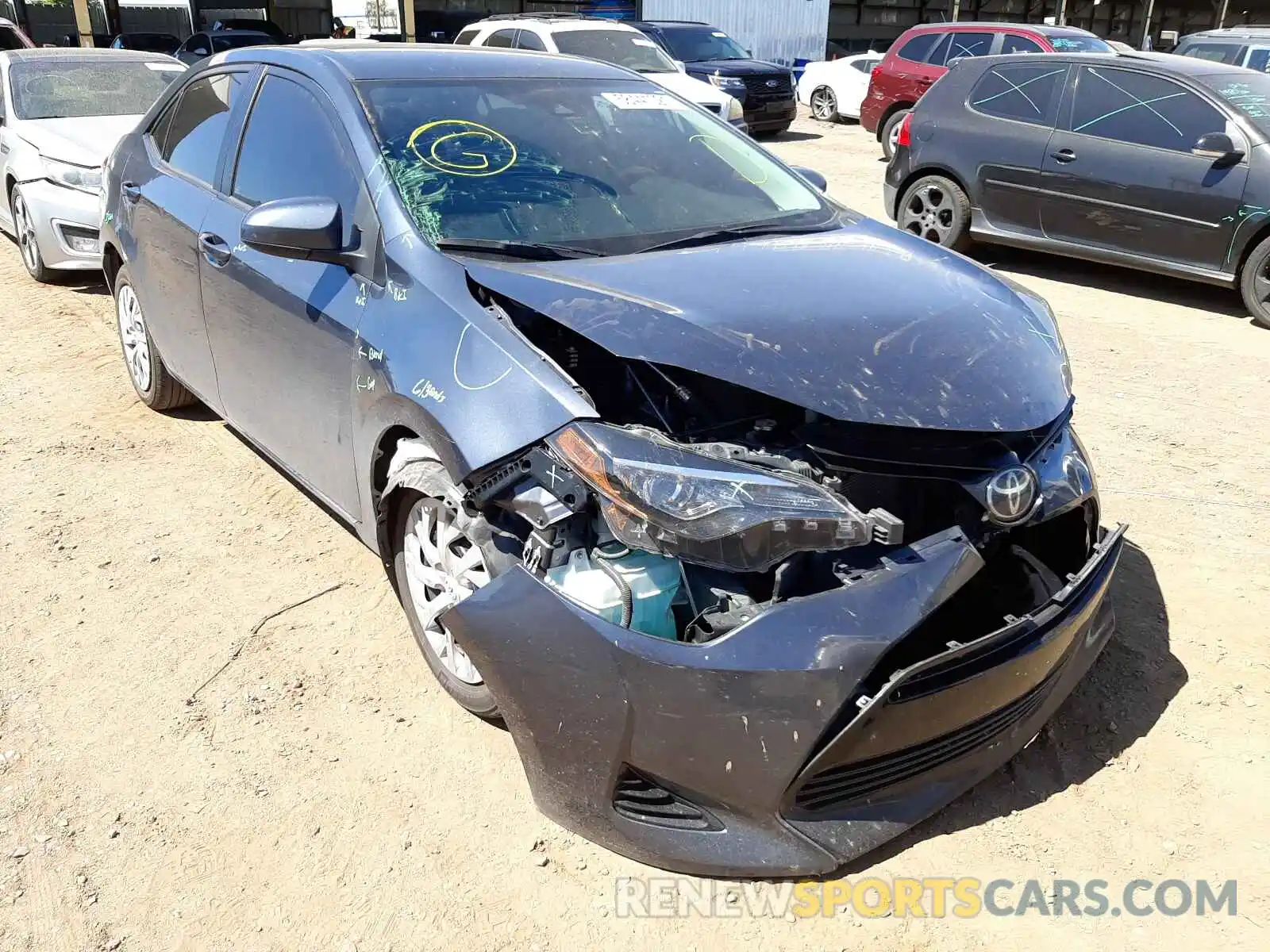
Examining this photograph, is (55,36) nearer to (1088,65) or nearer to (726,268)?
(1088,65)

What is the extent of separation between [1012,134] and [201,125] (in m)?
6.11

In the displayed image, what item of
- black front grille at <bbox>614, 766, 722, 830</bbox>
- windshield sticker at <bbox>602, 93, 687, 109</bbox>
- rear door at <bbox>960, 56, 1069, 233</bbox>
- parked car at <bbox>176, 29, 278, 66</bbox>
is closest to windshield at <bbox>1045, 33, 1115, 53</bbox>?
rear door at <bbox>960, 56, 1069, 233</bbox>

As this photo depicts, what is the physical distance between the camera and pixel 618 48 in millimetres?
13711

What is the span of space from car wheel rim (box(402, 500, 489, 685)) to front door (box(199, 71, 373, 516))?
36cm

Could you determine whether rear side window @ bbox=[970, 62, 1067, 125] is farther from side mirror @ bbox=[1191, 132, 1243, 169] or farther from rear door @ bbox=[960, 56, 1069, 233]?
side mirror @ bbox=[1191, 132, 1243, 169]

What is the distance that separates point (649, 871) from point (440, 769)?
2.20 feet

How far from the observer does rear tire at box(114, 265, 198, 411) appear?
492 cm

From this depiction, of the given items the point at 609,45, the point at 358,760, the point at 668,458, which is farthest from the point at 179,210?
the point at 609,45

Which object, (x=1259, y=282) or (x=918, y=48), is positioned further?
(x=918, y=48)

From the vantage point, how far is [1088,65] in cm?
771

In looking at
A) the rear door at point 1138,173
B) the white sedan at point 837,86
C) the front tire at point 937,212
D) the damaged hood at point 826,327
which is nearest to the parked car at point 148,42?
the white sedan at point 837,86

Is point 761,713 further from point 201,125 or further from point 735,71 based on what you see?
point 735,71

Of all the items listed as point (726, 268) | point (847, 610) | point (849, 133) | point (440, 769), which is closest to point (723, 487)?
point (847, 610)

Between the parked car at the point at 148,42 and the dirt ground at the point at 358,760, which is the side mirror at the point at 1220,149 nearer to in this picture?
the dirt ground at the point at 358,760
